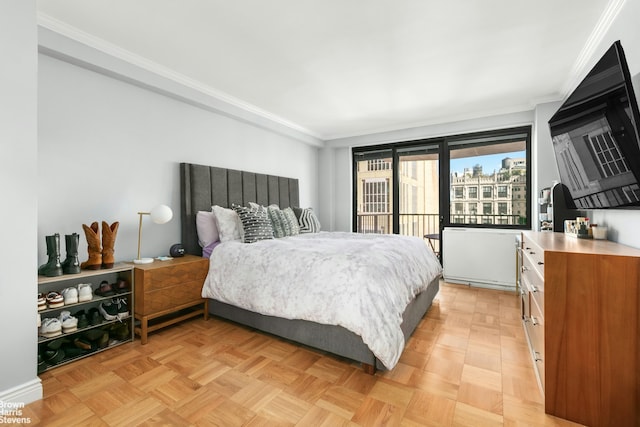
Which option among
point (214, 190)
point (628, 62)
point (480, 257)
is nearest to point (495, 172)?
point (480, 257)

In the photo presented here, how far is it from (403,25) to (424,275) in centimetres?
208

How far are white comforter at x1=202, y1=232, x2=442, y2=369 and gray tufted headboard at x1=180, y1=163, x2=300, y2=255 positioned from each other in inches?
20.6

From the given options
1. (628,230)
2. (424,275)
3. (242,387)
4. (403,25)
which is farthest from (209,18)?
(628,230)

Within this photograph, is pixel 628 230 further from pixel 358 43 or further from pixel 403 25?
pixel 358 43

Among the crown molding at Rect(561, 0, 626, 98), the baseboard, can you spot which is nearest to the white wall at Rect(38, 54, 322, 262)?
the baseboard

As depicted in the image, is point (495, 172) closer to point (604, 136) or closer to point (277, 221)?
point (604, 136)

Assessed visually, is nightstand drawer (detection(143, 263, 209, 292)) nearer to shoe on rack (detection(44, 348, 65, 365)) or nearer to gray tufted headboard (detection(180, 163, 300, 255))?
gray tufted headboard (detection(180, 163, 300, 255))

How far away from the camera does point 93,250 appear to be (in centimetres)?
234

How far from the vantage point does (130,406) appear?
1.66m

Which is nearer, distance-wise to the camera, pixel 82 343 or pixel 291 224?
pixel 82 343

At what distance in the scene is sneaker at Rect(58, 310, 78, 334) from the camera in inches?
82.6

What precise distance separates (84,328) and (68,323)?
11 centimetres

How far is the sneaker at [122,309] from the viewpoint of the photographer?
93.5 inches

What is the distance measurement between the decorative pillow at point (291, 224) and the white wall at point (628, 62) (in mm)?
2852
